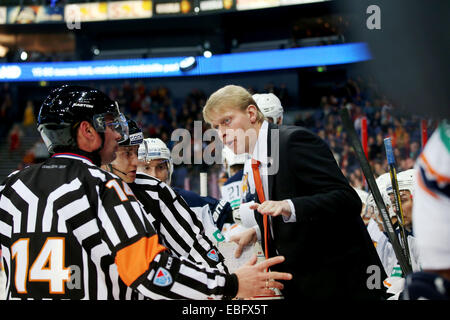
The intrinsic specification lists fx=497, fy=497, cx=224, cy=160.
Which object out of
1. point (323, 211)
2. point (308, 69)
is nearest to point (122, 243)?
point (323, 211)

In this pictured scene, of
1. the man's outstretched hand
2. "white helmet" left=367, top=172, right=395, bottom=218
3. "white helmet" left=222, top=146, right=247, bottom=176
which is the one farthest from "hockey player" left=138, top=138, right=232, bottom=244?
the man's outstretched hand

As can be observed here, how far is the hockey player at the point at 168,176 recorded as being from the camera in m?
3.13

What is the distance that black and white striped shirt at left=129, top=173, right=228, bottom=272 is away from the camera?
2264 millimetres

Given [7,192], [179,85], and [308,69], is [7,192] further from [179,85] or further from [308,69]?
[179,85]

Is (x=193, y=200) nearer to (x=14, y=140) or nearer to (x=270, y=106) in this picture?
(x=270, y=106)

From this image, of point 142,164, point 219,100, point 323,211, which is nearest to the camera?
point 323,211

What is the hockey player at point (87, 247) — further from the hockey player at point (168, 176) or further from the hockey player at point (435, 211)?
the hockey player at point (168, 176)

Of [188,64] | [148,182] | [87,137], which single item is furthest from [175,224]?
[188,64]

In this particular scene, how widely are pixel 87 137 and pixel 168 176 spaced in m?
1.43

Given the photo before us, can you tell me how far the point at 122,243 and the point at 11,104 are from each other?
18.8 metres

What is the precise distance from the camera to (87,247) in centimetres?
167

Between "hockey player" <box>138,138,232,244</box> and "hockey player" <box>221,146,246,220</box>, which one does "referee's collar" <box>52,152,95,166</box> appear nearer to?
"hockey player" <box>138,138,232,244</box>

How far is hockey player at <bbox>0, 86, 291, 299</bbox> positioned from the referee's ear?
67 mm
